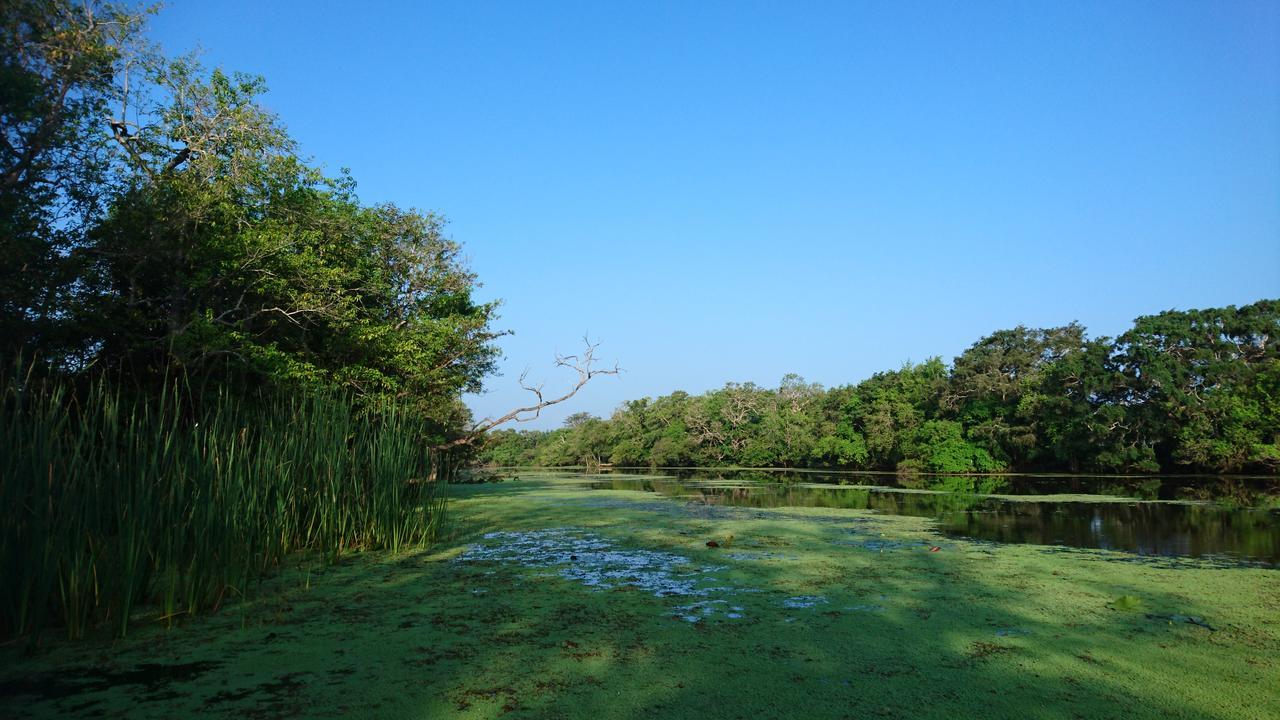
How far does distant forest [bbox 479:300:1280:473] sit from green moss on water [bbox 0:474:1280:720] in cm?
1237

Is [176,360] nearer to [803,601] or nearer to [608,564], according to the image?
[608,564]

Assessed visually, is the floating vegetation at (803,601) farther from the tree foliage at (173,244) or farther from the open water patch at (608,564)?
the tree foliage at (173,244)

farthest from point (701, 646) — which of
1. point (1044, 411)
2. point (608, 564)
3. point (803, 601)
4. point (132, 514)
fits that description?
point (1044, 411)

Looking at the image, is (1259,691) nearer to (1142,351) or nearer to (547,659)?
(547,659)

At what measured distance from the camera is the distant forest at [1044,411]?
2134 cm

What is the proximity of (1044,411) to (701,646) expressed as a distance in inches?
1087

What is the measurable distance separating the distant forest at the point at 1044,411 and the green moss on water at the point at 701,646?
1237 cm

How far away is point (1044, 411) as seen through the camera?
25.8 m

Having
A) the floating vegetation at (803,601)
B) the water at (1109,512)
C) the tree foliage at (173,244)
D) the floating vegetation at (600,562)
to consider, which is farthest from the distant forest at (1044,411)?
the floating vegetation at (803,601)

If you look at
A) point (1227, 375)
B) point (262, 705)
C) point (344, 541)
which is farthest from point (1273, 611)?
point (1227, 375)

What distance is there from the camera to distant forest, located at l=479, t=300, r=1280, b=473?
2134cm

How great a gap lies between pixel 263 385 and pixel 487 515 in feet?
12.8

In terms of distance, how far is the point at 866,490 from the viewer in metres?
17.8

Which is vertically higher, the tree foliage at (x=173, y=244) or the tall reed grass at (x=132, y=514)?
the tree foliage at (x=173, y=244)
